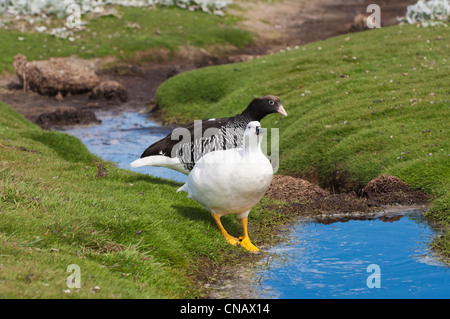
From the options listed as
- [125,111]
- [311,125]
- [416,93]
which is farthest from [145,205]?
[125,111]

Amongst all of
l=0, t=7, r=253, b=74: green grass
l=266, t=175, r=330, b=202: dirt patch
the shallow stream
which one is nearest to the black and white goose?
l=266, t=175, r=330, b=202: dirt patch

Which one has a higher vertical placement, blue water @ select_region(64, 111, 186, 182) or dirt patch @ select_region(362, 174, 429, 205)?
dirt patch @ select_region(362, 174, 429, 205)

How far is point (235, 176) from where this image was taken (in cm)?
872

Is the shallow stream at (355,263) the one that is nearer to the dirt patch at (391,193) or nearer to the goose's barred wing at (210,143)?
the dirt patch at (391,193)

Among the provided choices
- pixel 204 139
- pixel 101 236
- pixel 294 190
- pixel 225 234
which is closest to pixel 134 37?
pixel 294 190

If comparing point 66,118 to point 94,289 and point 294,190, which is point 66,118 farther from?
point 94,289

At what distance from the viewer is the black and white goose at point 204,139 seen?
11.3 meters

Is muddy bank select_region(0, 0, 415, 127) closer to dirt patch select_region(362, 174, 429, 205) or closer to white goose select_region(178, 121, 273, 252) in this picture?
dirt patch select_region(362, 174, 429, 205)

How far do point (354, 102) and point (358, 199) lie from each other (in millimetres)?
5624

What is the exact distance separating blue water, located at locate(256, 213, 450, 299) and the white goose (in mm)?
1081

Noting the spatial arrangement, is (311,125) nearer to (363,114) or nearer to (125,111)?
(363,114)

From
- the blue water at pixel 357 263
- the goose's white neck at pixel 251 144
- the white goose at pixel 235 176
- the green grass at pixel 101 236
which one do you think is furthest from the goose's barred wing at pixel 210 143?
the goose's white neck at pixel 251 144

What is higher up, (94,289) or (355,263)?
(94,289)

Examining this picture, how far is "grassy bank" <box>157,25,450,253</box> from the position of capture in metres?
13.0
